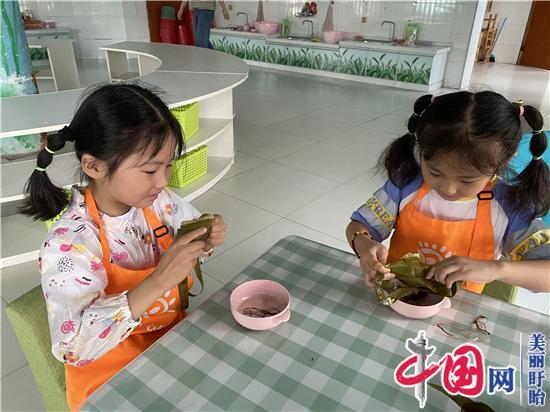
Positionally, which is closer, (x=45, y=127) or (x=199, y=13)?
(x=45, y=127)

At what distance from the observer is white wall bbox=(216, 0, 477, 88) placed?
21.0 ft

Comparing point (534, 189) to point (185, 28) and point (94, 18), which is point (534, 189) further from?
point (185, 28)

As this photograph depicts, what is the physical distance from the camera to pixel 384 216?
134 centimetres

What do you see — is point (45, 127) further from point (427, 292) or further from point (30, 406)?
point (427, 292)

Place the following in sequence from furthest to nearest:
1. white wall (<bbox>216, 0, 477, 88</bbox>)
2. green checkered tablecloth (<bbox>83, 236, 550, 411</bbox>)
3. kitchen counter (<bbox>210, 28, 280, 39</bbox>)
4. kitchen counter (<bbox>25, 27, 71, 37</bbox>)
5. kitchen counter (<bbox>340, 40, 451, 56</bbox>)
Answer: kitchen counter (<bbox>210, 28, 280, 39</bbox>) < kitchen counter (<bbox>25, 27, 71, 37</bbox>) < white wall (<bbox>216, 0, 477, 88</bbox>) < kitchen counter (<bbox>340, 40, 451, 56</bbox>) < green checkered tablecloth (<bbox>83, 236, 550, 411</bbox>)

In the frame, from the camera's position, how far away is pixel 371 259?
3.44ft

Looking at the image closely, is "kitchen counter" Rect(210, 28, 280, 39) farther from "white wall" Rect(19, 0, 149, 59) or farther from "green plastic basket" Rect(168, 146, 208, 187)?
"green plastic basket" Rect(168, 146, 208, 187)

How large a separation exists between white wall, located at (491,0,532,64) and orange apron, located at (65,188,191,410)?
1087 centimetres

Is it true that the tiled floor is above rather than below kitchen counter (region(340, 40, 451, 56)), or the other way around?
below

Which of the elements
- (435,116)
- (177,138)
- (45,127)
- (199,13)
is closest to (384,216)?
(435,116)

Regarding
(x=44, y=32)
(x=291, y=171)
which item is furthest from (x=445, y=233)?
(x=44, y=32)

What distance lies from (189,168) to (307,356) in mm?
2577

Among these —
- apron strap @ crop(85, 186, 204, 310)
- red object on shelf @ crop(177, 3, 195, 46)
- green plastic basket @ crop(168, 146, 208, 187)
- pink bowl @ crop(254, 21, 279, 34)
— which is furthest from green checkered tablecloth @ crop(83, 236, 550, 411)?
red object on shelf @ crop(177, 3, 195, 46)

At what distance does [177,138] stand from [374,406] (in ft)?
2.68
